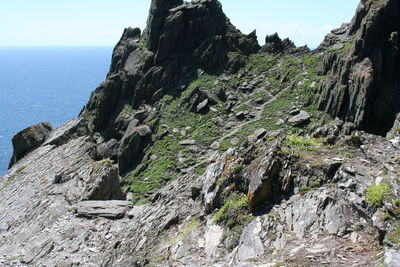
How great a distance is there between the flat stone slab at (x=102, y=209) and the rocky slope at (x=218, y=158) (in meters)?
0.10

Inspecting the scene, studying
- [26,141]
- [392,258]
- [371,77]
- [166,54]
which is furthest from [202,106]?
[392,258]

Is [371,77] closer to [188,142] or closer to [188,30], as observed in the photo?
[188,142]

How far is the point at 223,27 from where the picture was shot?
80562 mm

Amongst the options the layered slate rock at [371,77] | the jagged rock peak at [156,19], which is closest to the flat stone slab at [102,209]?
the layered slate rock at [371,77]

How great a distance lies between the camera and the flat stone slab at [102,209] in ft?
92.1

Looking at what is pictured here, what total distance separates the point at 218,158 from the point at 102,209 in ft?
34.3

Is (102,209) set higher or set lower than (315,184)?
lower

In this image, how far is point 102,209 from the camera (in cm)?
2891

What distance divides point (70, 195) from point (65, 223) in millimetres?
5114

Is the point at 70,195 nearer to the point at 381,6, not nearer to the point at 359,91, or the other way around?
the point at 359,91

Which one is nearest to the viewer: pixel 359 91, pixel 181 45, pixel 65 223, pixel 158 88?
pixel 65 223

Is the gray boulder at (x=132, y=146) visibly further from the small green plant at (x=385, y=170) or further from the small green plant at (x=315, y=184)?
the small green plant at (x=385, y=170)

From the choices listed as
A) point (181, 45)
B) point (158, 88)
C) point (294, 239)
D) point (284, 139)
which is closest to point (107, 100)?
point (158, 88)

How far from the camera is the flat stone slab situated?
28.1m
